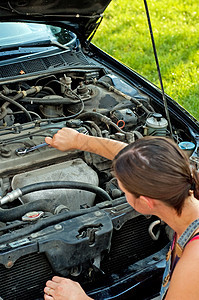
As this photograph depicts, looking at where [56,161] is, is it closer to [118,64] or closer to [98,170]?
[98,170]

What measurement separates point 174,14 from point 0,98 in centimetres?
538

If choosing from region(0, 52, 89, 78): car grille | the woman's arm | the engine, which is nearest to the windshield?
region(0, 52, 89, 78): car grille

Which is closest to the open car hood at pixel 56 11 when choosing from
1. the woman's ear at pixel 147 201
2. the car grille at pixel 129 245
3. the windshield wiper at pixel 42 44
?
the windshield wiper at pixel 42 44

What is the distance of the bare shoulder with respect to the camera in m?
1.51

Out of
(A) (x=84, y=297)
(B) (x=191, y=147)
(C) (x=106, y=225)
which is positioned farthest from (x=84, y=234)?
(B) (x=191, y=147)

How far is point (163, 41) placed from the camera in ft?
21.3

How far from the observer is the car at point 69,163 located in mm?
2080

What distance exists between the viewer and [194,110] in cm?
473

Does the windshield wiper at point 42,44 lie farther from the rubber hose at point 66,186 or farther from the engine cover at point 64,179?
the rubber hose at point 66,186

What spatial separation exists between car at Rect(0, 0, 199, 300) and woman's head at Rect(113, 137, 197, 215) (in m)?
0.53

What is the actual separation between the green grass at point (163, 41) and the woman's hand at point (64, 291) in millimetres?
3088

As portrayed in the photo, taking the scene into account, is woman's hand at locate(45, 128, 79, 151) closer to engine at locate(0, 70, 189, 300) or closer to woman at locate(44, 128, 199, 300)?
engine at locate(0, 70, 189, 300)

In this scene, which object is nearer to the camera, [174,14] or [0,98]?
[0,98]

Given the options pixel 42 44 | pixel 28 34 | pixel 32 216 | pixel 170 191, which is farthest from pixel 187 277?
pixel 28 34
